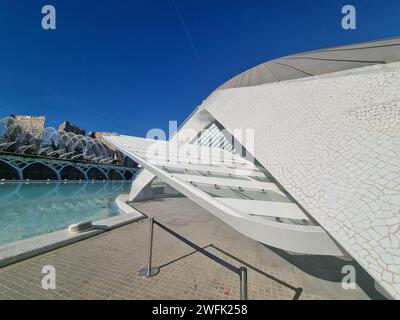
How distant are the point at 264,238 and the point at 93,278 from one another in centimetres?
303

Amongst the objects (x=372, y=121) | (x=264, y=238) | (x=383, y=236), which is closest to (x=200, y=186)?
(x=264, y=238)

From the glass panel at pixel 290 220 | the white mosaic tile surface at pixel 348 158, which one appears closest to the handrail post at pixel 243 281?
the glass panel at pixel 290 220

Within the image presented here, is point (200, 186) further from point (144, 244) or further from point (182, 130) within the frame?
point (182, 130)

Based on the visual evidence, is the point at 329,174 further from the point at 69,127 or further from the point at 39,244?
the point at 69,127

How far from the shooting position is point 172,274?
3605 mm

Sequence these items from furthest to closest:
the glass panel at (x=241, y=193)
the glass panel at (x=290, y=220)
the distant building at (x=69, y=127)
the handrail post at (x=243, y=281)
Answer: the distant building at (x=69, y=127) → the glass panel at (x=241, y=193) → the glass panel at (x=290, y=220) → the handrail post at (x=243, y=281)

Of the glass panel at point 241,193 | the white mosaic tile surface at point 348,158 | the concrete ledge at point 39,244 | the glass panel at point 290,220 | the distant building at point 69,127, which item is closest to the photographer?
the white mosaic tile surface at point 348,158

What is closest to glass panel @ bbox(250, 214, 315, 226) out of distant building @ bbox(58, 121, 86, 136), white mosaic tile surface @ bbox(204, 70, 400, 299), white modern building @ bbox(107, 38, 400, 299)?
white modern building @ bbox(107, 38, 400, 299)

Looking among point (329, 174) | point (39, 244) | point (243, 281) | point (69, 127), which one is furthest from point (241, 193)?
point (69, 127)

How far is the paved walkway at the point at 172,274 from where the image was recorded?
3.02 meters

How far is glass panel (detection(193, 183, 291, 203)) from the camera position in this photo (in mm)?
3286

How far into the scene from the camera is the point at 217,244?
5.32m

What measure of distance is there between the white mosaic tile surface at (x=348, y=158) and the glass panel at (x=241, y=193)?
53 cm

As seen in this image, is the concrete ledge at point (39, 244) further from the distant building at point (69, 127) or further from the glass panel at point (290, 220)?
the distant building at point (69, 127)
